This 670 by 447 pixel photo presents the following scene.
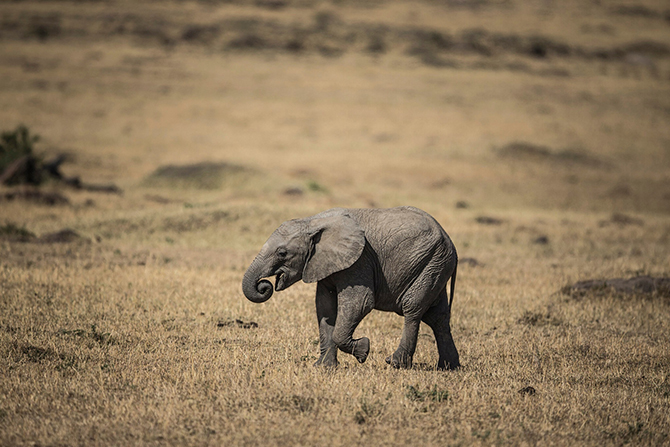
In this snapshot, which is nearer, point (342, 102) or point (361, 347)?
point (361, 347)

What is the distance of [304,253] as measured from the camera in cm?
759

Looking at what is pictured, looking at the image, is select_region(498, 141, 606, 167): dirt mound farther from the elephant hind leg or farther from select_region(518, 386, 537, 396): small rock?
select_region(518, 386, 537, 396): small rock

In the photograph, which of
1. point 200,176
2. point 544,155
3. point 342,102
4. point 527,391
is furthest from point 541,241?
point 342,102

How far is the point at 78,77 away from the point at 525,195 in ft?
133

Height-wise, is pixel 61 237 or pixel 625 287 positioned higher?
pixel 625 287

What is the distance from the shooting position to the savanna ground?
657 centimetres

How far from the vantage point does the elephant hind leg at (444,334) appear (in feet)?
27.2

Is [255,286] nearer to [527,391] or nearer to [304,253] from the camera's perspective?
[304,253]

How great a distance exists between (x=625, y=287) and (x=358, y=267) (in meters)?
7.00

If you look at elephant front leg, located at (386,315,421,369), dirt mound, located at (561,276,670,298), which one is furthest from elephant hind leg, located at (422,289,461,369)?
dirt mound, located at (561,276,670,298)

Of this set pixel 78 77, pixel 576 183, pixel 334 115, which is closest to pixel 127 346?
pixel 576 183

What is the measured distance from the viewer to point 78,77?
55031 mm

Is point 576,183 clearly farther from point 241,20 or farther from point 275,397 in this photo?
point 241,20

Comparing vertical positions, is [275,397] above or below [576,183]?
above
